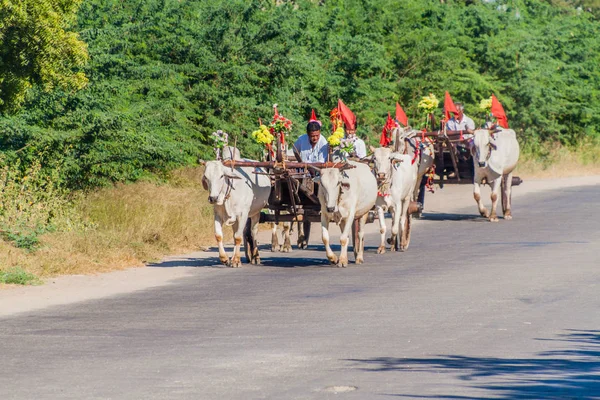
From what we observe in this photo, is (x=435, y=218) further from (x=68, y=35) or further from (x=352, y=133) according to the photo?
(x=68, y=35)

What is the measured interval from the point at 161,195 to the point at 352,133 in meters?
4.26

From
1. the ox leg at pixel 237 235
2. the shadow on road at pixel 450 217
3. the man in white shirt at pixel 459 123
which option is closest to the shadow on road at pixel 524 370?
the ox leg at pixel 237 235

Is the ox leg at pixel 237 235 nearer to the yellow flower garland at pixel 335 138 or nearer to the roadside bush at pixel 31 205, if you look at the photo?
the yellow flower garland at pixel 335 138

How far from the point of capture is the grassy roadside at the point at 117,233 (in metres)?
16.7

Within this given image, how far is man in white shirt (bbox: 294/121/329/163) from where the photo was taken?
18.2 meters

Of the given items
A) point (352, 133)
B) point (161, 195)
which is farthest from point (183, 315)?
point (161, 195)

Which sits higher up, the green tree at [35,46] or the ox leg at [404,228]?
the green tree at [35,46]

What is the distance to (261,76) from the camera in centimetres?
2811

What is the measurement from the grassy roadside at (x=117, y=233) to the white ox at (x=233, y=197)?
4.93ft

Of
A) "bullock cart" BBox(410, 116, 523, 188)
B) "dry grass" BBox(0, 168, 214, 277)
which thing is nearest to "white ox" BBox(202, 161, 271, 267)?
"dry grass" BBox(0, 168, 214, 277)

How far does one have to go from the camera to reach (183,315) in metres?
12.8

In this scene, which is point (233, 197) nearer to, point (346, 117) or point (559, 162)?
point (346, 117)

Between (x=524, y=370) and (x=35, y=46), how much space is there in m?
10.2

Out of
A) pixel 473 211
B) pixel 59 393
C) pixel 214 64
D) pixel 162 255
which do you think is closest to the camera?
pixel 59 393
